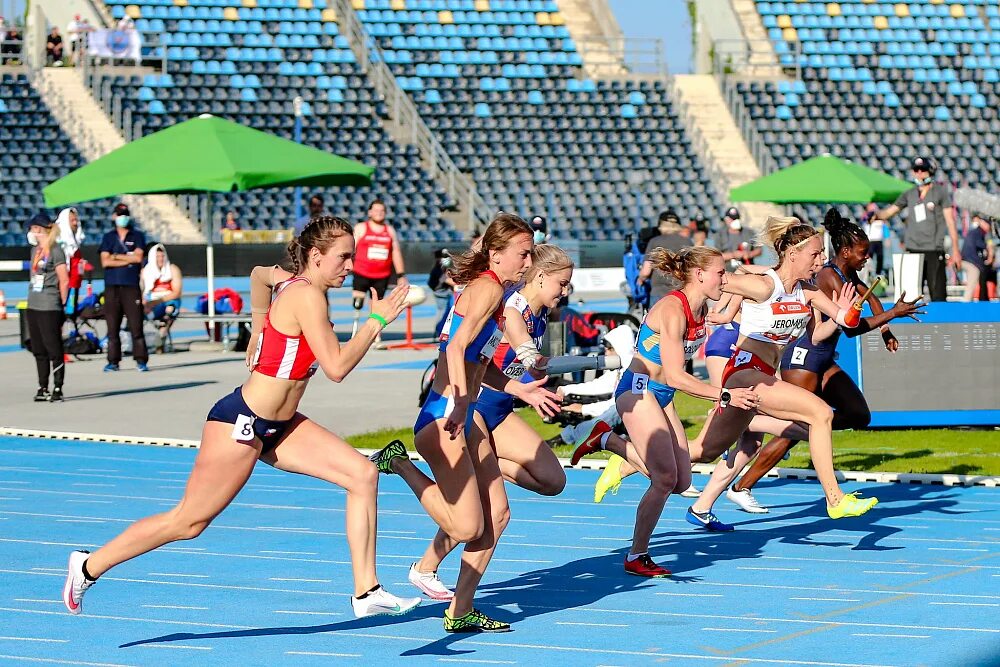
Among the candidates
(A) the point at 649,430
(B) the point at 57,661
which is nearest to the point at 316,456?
(B) the point at 57,661

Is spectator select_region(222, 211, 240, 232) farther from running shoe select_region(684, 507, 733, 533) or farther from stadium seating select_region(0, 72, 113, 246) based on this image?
running shoe select_region(684, 507, 733, 533)

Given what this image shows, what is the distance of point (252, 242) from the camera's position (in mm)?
34844

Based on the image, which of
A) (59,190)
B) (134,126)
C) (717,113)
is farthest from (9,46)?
(59,190)

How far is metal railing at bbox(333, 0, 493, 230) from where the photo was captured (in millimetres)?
37688

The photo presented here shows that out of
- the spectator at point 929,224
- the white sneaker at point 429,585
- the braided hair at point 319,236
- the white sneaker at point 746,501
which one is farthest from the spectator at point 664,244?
the braided hair at point 319,236

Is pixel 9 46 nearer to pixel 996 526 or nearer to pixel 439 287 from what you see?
→ pixel 439 287

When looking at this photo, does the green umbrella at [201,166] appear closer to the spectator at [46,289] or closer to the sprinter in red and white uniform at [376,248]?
the sprinter in red and white uniform at [376,248]

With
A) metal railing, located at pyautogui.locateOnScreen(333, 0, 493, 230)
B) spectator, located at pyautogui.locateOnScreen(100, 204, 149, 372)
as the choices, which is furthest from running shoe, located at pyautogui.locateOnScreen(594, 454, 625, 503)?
metal railing, located at pyautogui.locateOnScreen(333, 0, 493, 230)

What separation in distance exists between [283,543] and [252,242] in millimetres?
26465

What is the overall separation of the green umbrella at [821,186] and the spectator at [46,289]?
14.0 m

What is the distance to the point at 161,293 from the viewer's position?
21.0m

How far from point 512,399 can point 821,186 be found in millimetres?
20112

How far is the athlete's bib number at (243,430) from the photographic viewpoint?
624 cm

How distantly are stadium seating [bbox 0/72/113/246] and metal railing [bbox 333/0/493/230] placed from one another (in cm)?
735
